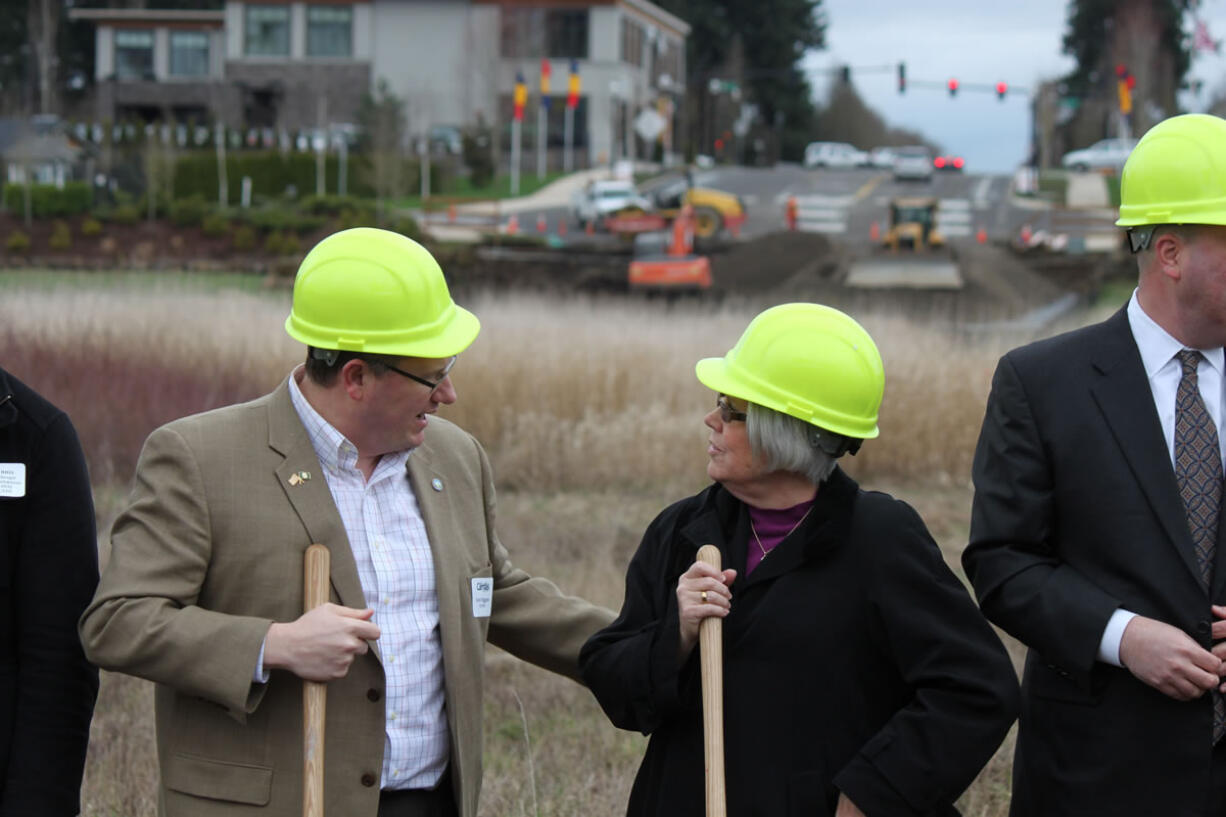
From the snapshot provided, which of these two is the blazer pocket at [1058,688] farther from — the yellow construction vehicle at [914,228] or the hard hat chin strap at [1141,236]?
the yellow construction vehicle at [914,228]

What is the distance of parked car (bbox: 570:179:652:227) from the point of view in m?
45.0

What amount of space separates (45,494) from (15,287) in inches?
492

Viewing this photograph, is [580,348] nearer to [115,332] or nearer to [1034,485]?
[115,332]

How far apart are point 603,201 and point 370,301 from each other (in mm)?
42837

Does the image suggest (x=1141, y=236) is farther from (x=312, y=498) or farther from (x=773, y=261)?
(x=773, y=261)

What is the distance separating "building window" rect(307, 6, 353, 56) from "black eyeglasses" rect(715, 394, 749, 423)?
7149 cm

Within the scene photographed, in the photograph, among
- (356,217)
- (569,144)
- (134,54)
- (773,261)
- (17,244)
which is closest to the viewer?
(17,244)

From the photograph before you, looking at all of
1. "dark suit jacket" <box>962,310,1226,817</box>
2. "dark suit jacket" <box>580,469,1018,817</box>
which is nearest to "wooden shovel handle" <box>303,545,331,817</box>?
"dark suit jacket" <box>580,469,1018,817</box>

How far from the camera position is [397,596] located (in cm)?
321

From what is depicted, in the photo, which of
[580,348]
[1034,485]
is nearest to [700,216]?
[580,348]

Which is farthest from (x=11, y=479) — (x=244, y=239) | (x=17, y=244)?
(x=244, y=239)

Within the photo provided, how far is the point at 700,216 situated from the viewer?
41.8 meters

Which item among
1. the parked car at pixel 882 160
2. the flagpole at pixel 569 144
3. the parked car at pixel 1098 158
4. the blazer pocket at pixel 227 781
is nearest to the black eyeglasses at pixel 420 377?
the blazer pocket at pixel 227 781

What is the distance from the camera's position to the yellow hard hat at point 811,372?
3.12 m
